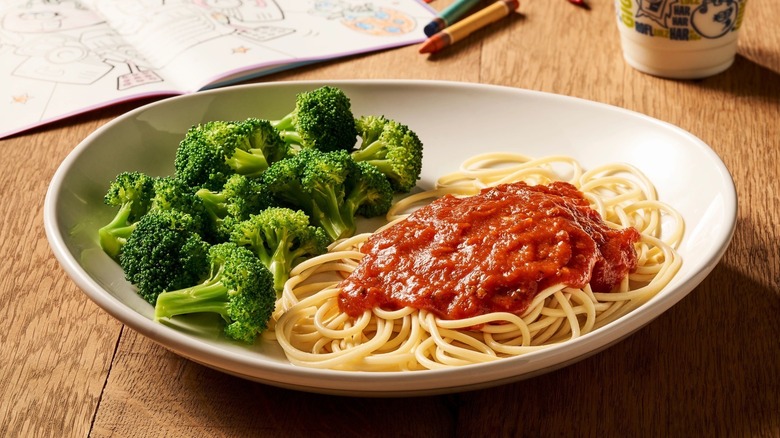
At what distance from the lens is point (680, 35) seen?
10.9ft

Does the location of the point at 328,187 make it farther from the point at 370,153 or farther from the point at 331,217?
the point at 370,153

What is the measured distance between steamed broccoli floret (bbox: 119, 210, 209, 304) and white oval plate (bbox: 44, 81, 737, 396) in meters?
0.05

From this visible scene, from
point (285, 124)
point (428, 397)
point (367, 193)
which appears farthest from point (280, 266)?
point (285, 124)

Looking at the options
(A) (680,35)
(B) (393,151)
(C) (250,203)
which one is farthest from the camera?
(A) (680,35)

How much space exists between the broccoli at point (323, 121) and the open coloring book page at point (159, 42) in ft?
2.63

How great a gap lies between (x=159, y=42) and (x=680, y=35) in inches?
81.1

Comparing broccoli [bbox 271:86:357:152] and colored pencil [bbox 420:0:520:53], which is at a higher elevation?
broccoli [bbox 271:86:357:152]

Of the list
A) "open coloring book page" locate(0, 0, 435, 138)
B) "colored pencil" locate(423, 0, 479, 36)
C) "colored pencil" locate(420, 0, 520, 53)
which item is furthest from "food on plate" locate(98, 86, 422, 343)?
"colored pencil" locate(423, 0, 479, 36)

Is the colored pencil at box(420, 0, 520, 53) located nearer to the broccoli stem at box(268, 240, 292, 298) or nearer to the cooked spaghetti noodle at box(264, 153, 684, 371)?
the cooked spaghetti noodle at box(264, 153, 684, 371)

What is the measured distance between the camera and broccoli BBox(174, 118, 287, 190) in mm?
2590

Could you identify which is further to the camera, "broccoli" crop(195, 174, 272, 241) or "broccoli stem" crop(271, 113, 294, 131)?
"broccoli stem" crop(271, 113, 294, 131)

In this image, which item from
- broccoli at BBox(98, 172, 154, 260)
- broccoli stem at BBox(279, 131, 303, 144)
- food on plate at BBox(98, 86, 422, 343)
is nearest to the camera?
food on plate at BBox(98, 86, 422, 343)

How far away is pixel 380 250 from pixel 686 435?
2.79 ft

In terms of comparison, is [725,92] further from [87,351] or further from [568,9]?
[87,351]
